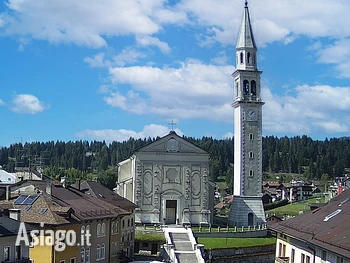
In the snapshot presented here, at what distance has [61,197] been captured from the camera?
46.1 m

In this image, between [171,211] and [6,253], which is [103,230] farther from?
[171,211]

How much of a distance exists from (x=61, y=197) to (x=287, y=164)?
157 metres

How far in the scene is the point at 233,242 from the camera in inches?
2498

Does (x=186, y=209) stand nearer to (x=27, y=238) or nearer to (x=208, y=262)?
(x=208, y=262)

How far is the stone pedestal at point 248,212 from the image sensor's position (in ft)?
245

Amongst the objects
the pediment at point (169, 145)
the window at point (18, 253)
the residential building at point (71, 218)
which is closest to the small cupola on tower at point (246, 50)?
the pediment at point (169, 145)

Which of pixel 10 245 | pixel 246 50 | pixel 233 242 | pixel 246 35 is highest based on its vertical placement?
pixel 246 35

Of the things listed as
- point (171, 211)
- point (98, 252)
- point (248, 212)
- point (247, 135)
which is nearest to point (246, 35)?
point (247, 135)

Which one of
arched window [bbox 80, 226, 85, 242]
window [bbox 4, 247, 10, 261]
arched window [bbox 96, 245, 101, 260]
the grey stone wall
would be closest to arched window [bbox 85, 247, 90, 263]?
arched window [bbox 80, 226, 85, 242]

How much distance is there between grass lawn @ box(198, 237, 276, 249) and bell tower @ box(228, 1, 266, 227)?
688cm

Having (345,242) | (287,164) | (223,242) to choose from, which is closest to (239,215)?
(223,242)

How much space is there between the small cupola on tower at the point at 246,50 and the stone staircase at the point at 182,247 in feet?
87.5

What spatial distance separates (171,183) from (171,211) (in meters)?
3.74

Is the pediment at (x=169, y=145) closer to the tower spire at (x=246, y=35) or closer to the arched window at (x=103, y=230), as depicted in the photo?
the tower spire at (x=246, y=35)
